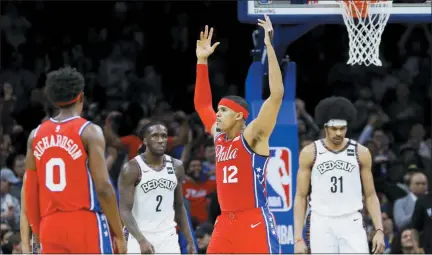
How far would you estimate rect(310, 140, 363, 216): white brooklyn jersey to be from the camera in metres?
10.6

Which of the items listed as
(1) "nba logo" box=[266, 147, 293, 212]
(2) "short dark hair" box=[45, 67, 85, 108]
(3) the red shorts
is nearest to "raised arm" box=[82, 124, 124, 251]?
(3) the red shorts

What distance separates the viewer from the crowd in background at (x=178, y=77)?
49.9 feet

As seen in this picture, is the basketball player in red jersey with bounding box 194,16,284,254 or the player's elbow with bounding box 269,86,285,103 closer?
the player's elbow with bounding box 269,86,285,103

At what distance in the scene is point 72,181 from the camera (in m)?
7.50

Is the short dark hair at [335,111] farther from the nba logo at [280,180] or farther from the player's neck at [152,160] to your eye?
the nba logo at [280,180]

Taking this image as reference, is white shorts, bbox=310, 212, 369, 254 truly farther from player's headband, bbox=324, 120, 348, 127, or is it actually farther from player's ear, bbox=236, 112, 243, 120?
player's ear, bbox=236, 112, 243, 120

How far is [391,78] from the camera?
18203 millimetres

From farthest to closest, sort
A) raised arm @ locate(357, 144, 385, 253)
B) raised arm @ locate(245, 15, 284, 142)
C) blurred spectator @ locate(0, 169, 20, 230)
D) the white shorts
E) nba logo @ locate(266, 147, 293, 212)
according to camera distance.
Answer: blurred spectator @ locate(0, 169, 20, 230) < nba logo @ locate(266, 147, 293, 212) < the white shorts < raised arm @ locate(357, 144, 385, 253) < raised arm @ locate(245, 15, 284, 142)

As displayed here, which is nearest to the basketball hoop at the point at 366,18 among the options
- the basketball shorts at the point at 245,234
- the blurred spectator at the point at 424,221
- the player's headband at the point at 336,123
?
the player's headband at the point at 336,123

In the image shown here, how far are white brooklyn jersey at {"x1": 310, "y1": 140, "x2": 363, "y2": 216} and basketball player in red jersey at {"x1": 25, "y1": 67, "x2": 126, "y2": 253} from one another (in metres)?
3.51

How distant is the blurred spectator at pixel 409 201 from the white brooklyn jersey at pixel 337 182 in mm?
3114

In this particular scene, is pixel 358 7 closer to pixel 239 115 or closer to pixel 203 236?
pixel 239 115

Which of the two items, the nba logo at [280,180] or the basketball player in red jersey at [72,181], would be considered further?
the nba logo at [280,180]

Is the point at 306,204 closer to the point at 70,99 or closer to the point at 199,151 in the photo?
the point at 70,99
